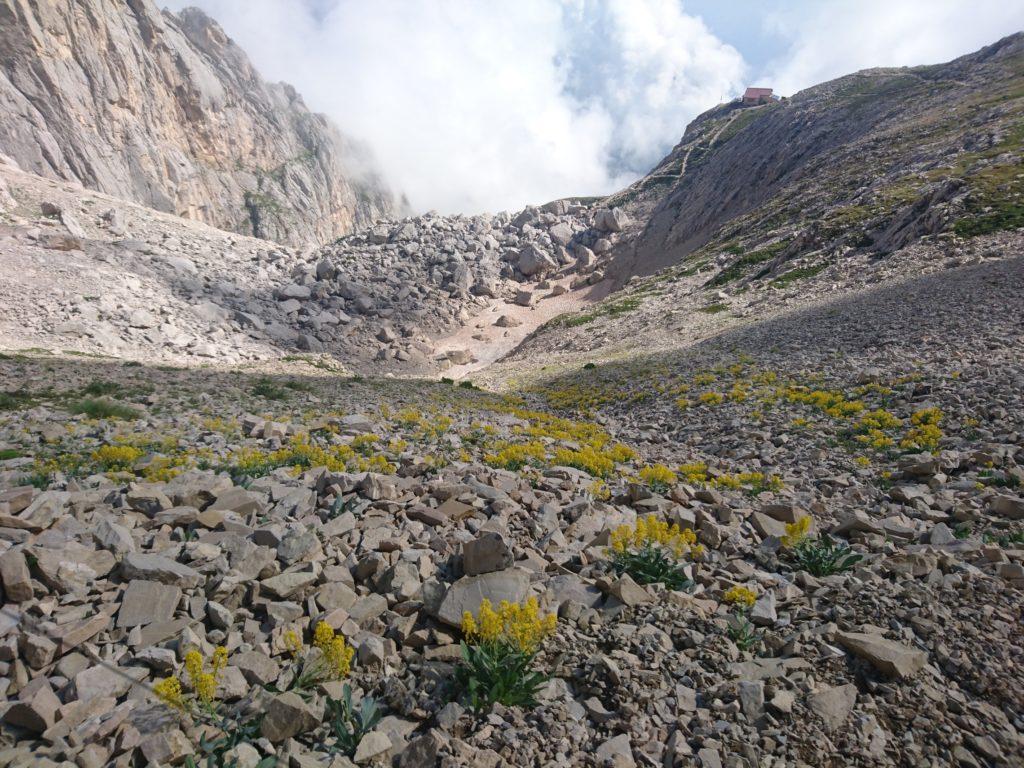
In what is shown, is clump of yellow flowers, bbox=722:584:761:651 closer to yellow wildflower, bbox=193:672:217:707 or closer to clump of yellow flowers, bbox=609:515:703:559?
clump of yellow flowers, bbox=609:515:703:559

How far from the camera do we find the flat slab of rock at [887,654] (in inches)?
157

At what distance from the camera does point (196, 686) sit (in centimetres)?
352

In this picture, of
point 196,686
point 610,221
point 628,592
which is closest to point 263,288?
point 196,686

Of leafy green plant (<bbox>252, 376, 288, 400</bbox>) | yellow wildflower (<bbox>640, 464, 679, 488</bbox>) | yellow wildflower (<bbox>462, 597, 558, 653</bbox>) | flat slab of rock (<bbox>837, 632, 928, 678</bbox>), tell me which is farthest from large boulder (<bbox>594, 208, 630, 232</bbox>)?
yellow wildflower (<bbox>462, 597, 558, 653</bbox>)

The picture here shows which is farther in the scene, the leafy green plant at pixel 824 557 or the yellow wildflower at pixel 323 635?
the leafy green plant at pixel 824 557

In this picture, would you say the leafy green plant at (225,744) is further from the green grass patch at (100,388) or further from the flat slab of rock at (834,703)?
the green grass patch at (100,388)

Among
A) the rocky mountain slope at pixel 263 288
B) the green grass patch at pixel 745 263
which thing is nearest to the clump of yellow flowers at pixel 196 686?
the rocky mountain slope at pixel 263 288

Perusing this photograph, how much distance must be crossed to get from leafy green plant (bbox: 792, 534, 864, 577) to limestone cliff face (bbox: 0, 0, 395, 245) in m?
100

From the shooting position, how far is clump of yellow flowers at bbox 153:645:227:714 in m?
3.40

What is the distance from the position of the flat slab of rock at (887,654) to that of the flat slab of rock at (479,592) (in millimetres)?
2909

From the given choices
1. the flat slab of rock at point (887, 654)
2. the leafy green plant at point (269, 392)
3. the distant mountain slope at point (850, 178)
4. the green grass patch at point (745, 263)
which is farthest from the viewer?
the green grass patch at point (745, 263)

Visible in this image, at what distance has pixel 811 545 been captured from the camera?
617 centimetres

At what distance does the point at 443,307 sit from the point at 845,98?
77.7 metres

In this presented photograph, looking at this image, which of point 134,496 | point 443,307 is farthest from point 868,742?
point 443,307
